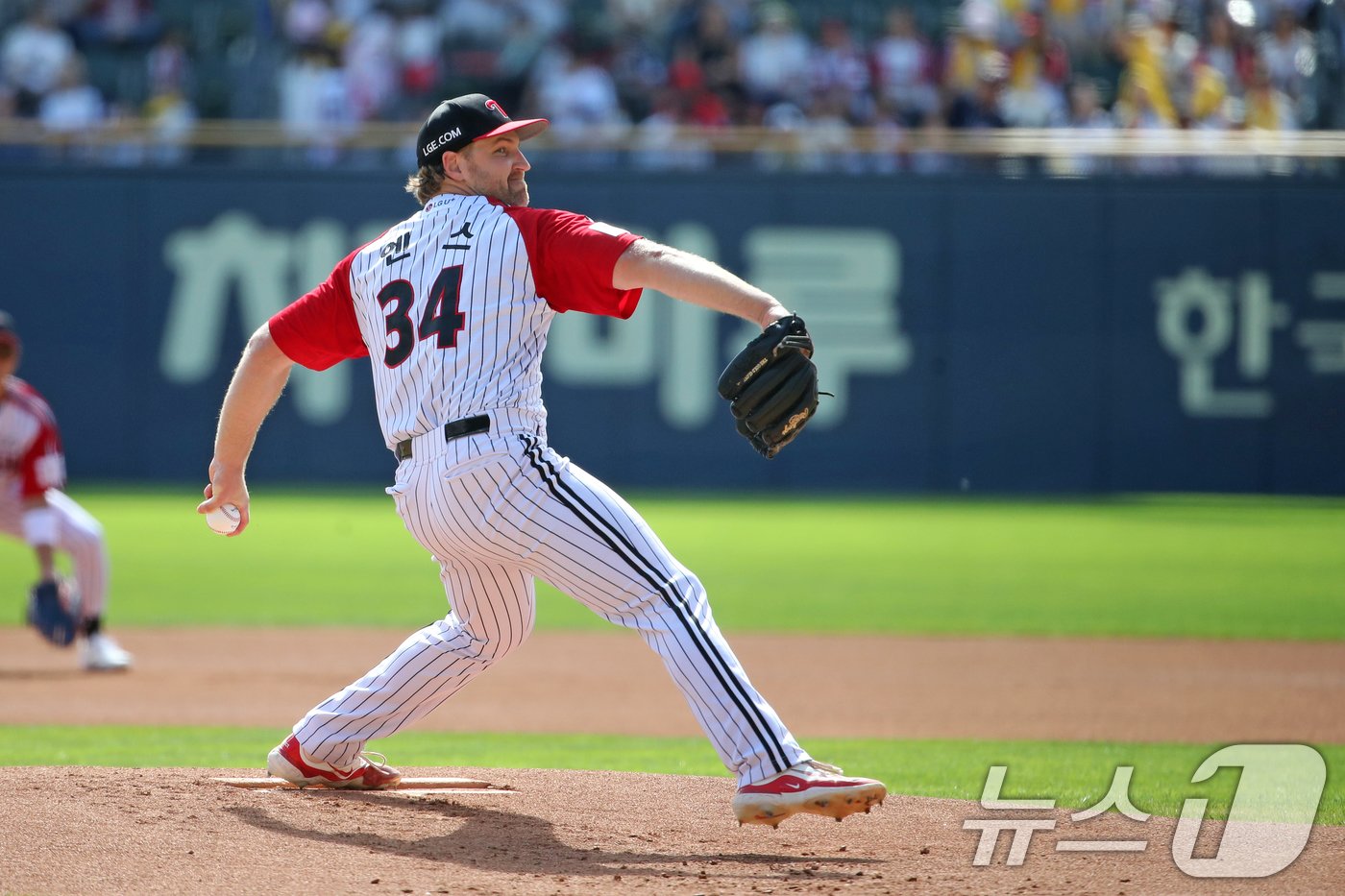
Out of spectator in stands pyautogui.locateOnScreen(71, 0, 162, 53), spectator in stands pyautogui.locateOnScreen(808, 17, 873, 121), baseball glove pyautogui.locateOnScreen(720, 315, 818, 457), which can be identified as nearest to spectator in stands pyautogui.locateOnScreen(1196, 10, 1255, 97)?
spectator in stands pyautogui.locateOnScreen(808, 17, 873, 121)

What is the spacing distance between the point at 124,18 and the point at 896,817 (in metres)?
16.0

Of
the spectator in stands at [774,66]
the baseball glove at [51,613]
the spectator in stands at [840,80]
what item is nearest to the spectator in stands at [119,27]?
the spectator in stands at [774,66]

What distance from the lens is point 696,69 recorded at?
17219 mm

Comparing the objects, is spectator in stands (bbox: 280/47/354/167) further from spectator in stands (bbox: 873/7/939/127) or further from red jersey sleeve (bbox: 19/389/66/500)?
red jersey sleeve (bbox: 19/389/66/500)

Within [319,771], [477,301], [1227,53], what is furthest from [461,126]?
[1227,53]

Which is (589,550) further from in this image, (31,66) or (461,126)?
(31,66)

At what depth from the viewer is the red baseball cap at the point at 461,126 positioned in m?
4.14

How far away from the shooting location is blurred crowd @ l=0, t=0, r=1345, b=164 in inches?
664

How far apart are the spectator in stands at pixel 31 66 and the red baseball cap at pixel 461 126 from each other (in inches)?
566

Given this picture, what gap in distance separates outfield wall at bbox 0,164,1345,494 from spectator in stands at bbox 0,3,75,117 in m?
1.07

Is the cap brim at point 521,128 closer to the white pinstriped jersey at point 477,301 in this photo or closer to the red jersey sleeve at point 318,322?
the white pinstriped jersey at point 477,301

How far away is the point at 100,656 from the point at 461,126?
191 inches

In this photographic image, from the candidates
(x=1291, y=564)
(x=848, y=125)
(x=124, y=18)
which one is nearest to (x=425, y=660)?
(x=1291, y=564)

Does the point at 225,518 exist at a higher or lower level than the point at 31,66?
lower
